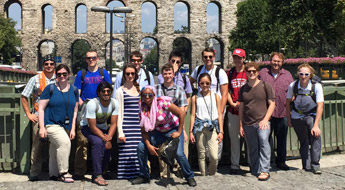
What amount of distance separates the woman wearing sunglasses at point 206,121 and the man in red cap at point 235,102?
0.40 metres

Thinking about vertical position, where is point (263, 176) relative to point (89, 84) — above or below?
below

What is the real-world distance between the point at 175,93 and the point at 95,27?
4084 cm

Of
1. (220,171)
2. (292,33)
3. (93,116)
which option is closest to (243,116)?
(220,171)

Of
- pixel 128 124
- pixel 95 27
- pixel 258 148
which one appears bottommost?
pixel 258 148

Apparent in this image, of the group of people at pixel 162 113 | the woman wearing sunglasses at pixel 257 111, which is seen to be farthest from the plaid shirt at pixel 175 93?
the woman wearing sunglasses at pixel 257 111

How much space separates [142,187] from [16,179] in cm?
197

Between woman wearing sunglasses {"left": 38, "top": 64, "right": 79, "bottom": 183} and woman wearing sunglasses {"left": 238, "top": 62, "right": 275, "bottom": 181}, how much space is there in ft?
7.53

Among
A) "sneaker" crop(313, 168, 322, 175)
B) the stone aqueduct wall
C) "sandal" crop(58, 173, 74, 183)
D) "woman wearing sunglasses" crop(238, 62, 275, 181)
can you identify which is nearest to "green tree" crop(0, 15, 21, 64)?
the stone aqueduct wall

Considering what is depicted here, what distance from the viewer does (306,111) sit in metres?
6.45

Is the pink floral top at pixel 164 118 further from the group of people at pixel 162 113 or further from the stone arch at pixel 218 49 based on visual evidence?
the stone arch at pixel 218 49

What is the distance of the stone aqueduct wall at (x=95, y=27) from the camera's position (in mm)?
45062

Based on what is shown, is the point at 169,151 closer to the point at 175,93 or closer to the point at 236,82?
the point at 175,93

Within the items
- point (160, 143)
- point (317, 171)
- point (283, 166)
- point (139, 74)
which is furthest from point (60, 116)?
point (317, 171)

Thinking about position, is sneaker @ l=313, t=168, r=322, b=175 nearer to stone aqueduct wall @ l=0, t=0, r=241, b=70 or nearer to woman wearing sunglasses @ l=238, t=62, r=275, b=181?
woman wearing sunglasses @ l=238, t=62, r=275, b=181
